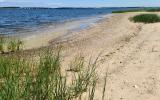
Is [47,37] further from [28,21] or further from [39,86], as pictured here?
[28,21]

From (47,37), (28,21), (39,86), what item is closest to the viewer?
(39,86)

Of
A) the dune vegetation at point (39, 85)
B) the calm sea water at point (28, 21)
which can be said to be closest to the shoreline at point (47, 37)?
the calm sea water at point (28, 21)

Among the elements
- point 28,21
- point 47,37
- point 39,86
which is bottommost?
point 28,21

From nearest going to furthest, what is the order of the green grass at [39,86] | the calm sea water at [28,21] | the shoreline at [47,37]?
the green grass at [39,86] < the shoreline at [47,37] < the calm sea water at [28,21]

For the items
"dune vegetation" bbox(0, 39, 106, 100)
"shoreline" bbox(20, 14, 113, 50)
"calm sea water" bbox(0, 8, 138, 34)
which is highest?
"dune vegetation" bbox(0, 39, 106, 100)

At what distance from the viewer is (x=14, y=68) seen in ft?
21.7

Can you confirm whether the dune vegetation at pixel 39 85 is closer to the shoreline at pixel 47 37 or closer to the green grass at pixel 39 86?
the green grass at pixel 39 86

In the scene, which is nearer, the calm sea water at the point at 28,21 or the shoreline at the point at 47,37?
the shoreline at the point at 47,37

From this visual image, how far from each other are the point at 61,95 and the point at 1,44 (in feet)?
27.4

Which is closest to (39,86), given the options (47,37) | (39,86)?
(39,86)

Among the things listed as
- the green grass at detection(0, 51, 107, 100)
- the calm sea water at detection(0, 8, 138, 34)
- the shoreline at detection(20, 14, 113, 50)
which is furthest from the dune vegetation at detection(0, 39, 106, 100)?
the calm sea water at detection(0, 8, 138, 34)

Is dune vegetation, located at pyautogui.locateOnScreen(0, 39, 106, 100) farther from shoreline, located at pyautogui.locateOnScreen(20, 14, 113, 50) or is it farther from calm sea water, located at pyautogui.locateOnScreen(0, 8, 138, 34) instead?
calm sea water, located at pyautogui.locateOnScreen(0, 8, 138, 34)

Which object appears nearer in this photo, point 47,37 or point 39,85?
point 39,85

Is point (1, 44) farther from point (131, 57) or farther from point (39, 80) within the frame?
point (39, 80)
